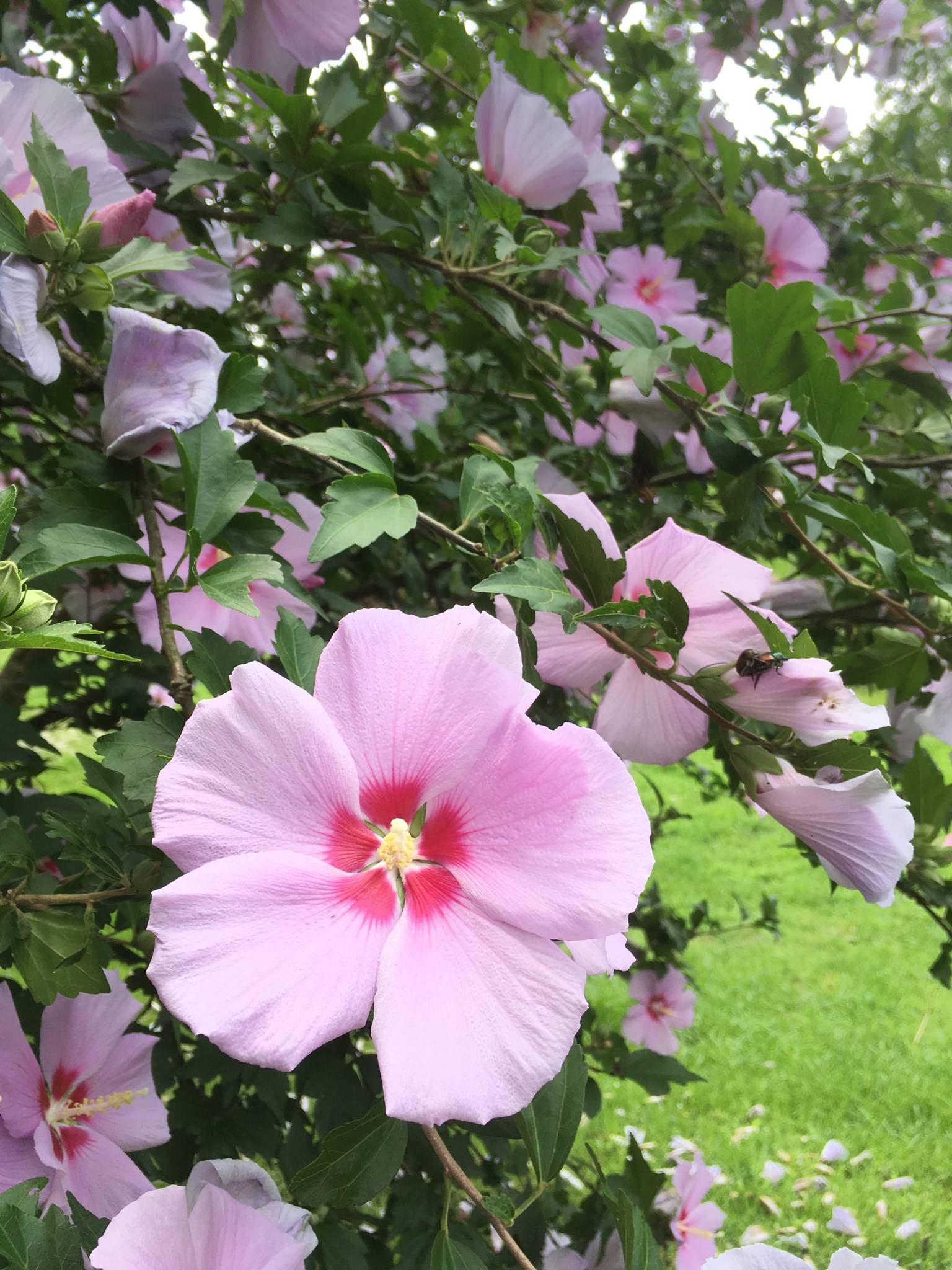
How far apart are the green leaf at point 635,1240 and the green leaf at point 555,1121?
0.05 metres

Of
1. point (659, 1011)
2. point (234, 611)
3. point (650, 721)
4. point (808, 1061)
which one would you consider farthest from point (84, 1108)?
point (808, 1061)

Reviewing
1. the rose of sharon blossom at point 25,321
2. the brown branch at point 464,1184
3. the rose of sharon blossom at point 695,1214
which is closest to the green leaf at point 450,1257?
the brown branch at point 464,1184

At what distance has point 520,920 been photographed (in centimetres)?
47

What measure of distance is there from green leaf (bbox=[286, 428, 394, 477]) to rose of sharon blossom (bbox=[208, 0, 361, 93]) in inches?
22.1

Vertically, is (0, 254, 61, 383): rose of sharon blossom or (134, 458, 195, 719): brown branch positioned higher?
(0, 254, 61, 383): rose of sharon blossom

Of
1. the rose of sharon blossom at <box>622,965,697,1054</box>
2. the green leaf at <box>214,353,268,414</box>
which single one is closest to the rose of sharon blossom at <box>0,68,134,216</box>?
the green leaf at <box>214,353,268,414</box>

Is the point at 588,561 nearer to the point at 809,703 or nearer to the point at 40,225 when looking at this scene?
the point at 809,703

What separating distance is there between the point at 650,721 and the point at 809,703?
0.42 ft

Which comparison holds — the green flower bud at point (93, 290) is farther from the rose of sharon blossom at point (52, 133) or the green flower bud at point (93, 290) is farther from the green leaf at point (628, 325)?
the green leaf at point (628, 325)

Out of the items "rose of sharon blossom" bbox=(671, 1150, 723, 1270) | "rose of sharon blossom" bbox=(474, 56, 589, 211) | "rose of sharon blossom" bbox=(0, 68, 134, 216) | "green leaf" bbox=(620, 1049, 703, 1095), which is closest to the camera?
"rose of sharon blossom" bbox=(0, 68, 134, 216)

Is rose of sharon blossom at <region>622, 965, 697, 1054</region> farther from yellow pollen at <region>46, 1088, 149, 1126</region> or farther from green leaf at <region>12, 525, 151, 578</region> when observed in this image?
green leaf at <region>12, 525, 151, 578</region>

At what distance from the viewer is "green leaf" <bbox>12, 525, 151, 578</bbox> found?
2.00ft

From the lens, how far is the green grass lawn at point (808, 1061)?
92.7 inches

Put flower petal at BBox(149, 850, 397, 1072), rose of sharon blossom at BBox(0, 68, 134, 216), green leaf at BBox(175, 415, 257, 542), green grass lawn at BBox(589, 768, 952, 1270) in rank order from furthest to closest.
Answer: green grass lawn at BBox(589, 768, 952, 1270) < rose of sharon blossom at BBox(0, 68, 134, 216) < green leaf at BBox(175, 415, 257, 542) < flower petal at BBox(149, 850, 397, 1072)
